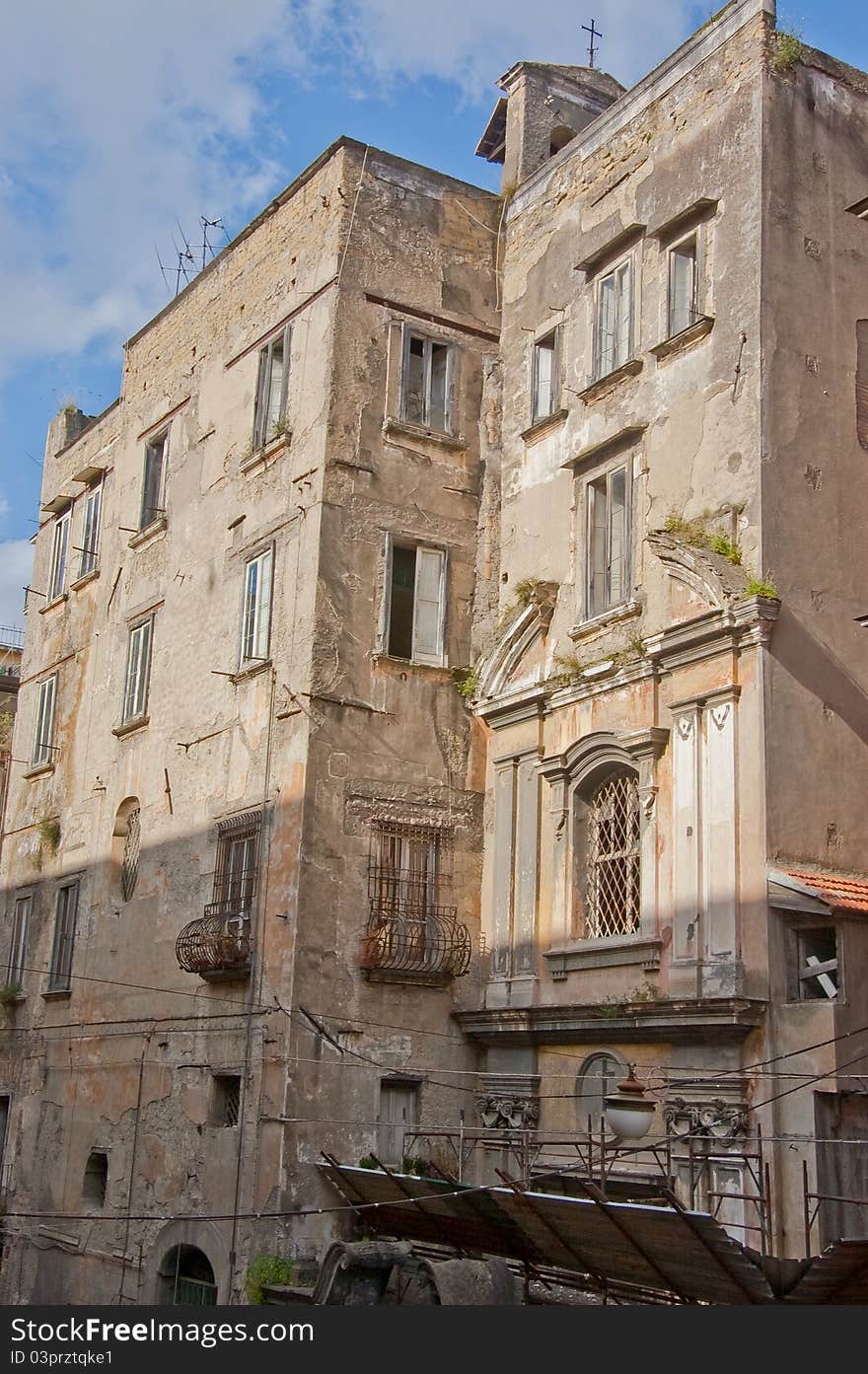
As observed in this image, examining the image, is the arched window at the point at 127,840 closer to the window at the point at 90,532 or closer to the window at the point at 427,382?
the window at the point at 90,532

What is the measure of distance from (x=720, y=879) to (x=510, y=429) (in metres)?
7.33

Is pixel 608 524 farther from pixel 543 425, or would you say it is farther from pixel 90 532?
pixel 90 532

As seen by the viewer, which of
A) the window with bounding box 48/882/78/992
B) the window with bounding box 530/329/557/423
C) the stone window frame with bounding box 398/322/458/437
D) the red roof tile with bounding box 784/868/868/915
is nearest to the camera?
the red roof tile with bounding box 784/868/868/915

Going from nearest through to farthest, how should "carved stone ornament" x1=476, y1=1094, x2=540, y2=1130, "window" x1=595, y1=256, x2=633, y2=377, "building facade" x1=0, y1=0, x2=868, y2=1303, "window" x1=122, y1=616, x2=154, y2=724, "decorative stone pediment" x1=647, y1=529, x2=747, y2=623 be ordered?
1. "building facade" x1=0, y1=0, x2=868, y2=1303
2. "decorative stone pediment" x1=647, y1=529, x2=747, y2=623
3. "carved stone ornament" x1=476, y1=1094, x2=540, y2=1130
4. "window" x1=595, y1=256, x2=633, y2=377
5. "window" x1=122, y1=616, x2=154, y2=724

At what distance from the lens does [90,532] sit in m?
25.8

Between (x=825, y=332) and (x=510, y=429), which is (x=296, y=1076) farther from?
(x=825, y=332)

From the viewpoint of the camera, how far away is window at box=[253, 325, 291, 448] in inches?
800

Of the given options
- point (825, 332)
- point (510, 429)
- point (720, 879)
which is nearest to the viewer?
point (720, 879)

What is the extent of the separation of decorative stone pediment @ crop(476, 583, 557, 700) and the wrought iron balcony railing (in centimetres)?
273

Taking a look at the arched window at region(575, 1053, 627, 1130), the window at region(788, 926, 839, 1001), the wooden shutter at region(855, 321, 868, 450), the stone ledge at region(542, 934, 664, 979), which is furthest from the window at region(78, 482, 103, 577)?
the window at region(788, 926, 839, 1001)

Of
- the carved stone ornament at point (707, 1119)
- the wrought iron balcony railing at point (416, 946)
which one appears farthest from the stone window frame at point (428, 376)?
the carved stone ornament at point (707, 1119)

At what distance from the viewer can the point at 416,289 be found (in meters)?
20.0

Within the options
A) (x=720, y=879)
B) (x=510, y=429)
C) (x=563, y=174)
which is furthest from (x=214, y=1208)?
(x=563, y=174)

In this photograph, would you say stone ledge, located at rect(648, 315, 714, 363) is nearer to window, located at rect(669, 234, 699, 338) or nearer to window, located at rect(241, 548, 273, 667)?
window, located at rect(669, 234, 699, 338)
